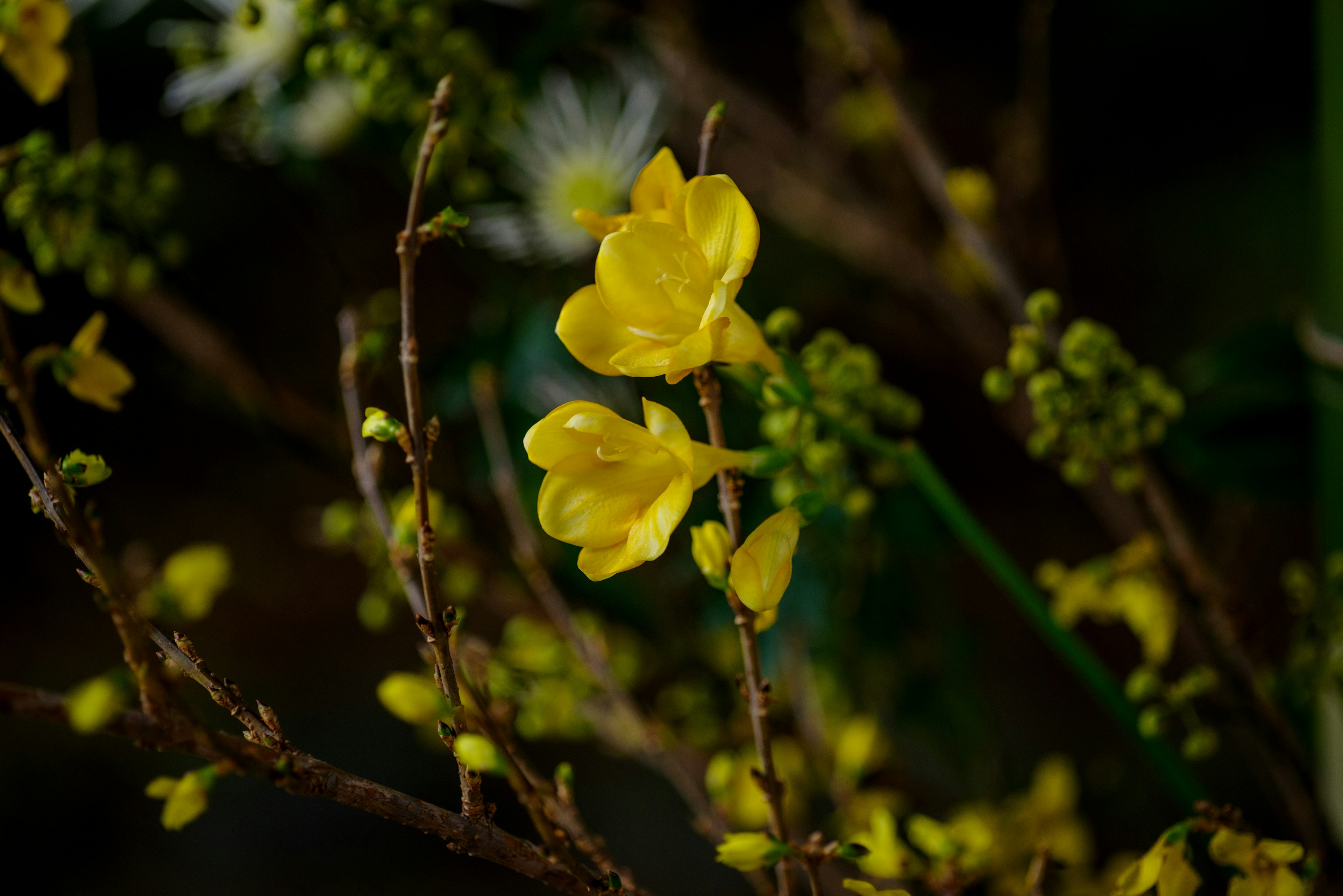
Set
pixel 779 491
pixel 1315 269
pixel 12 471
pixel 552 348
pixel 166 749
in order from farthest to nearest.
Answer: pixel 12 471
pixel 552 348
pixel 1315 269
pixel 779 491
pixel 166 749

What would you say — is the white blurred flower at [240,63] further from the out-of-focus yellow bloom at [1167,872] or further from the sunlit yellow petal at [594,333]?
the out-of-focus yellow bloom at [1167,872]

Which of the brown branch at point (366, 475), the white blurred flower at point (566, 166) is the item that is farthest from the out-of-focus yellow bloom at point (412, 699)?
the white blurred flower at point (566, 166)

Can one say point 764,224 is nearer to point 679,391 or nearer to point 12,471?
point 679,391

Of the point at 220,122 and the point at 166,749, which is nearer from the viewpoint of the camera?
the point at 166,749

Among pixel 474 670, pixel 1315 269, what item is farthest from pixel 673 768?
pixel 1315 269

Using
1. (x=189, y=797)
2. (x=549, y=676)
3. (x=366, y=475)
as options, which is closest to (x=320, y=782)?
(x=189, y=797)
